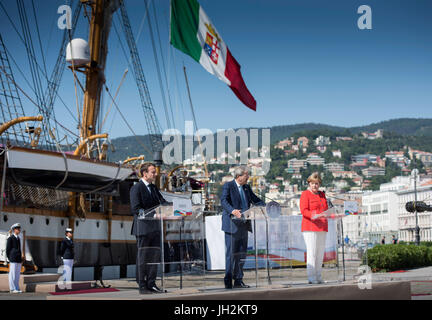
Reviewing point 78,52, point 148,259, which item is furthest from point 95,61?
point 148,259

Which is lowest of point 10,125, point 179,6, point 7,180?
point 7,180

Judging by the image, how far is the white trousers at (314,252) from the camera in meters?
8.22

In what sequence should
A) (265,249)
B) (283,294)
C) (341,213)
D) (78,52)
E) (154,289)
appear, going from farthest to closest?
(78,52), (341,213), (265,249), (154,289), (283,294)

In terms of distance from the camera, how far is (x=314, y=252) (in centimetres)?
827

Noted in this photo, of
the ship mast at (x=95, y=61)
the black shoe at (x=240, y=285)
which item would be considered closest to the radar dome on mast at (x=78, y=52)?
the ship mast at (x=95, y=61)

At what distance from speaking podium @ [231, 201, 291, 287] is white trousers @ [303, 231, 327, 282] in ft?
0.99

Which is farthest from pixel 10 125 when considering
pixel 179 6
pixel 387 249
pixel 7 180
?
pixel 387 249

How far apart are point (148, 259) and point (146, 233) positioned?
330 millimetres

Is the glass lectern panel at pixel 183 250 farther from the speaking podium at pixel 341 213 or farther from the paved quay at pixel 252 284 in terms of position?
the speaking podium at pixel 341 213

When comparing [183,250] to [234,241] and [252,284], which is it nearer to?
[234,241]

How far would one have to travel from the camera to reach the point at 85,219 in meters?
20.1

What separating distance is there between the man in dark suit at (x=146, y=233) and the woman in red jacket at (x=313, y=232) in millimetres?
2077
